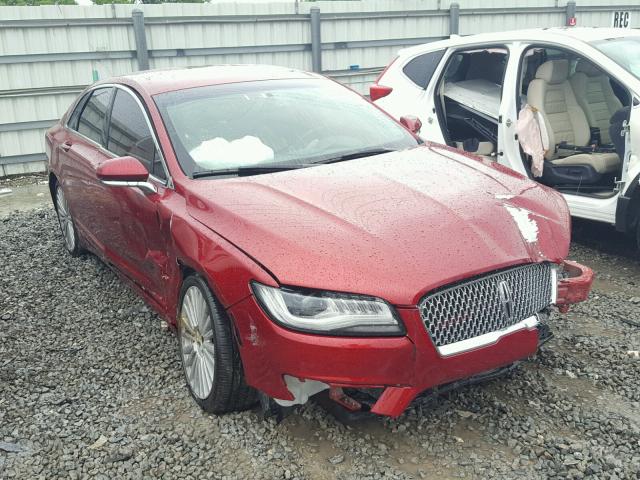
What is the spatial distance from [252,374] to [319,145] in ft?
5.00

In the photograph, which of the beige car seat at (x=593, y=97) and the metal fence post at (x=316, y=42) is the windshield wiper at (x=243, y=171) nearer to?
the beige car seat at (x=593, y=97)

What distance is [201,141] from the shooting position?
371 cm

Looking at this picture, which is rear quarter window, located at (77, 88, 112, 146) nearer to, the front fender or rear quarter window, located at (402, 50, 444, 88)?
the front fender

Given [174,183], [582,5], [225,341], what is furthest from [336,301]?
[582,5]

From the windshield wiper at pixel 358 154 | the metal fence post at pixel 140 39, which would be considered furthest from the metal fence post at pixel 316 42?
the windshield wiper at pixel 358 154

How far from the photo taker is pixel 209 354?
3113mm

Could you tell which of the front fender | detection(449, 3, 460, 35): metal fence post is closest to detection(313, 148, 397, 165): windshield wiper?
the front fender

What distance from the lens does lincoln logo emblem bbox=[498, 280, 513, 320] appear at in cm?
278

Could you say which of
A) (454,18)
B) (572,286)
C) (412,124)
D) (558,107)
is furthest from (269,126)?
(454,18)

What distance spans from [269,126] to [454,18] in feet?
32.1

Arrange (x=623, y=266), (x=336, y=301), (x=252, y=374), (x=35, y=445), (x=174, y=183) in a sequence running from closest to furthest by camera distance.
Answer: (x=336, y=301) → (x=252, y=374) → (x=35, y=445) → (x=174, y=183) → (x=623, y=266)

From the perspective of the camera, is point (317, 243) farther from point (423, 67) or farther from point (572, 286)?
point (423, 67)

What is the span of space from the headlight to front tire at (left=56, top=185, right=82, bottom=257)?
3.52 m

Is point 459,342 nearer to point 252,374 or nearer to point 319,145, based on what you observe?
point 252,374
